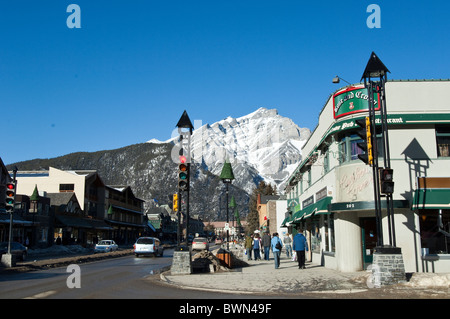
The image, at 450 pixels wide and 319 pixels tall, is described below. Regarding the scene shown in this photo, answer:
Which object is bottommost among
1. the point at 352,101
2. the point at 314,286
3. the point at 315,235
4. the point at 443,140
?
the point at 314,286

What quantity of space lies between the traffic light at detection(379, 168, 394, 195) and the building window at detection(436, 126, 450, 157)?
501cm

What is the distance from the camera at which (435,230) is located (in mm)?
16594

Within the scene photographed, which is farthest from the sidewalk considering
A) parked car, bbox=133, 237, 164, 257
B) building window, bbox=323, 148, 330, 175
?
parked car, bbox=133, 237, 164, 257

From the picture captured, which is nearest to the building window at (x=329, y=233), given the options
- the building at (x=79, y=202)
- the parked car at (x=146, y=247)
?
the parked car at (x=146, y=247)

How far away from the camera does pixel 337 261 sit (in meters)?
18.6

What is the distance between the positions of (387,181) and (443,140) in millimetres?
5507

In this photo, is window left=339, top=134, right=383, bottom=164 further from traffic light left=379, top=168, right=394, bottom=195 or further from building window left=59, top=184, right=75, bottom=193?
building window left=59, top=184, right=75, bottom=193

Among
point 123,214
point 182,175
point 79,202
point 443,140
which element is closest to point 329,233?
point 443,140

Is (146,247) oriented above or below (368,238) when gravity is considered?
below

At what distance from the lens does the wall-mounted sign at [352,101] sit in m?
17.3

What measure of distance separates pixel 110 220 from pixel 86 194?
9549 mm

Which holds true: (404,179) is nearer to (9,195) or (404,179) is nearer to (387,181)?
(387,181)

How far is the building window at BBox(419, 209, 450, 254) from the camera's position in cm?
1647
